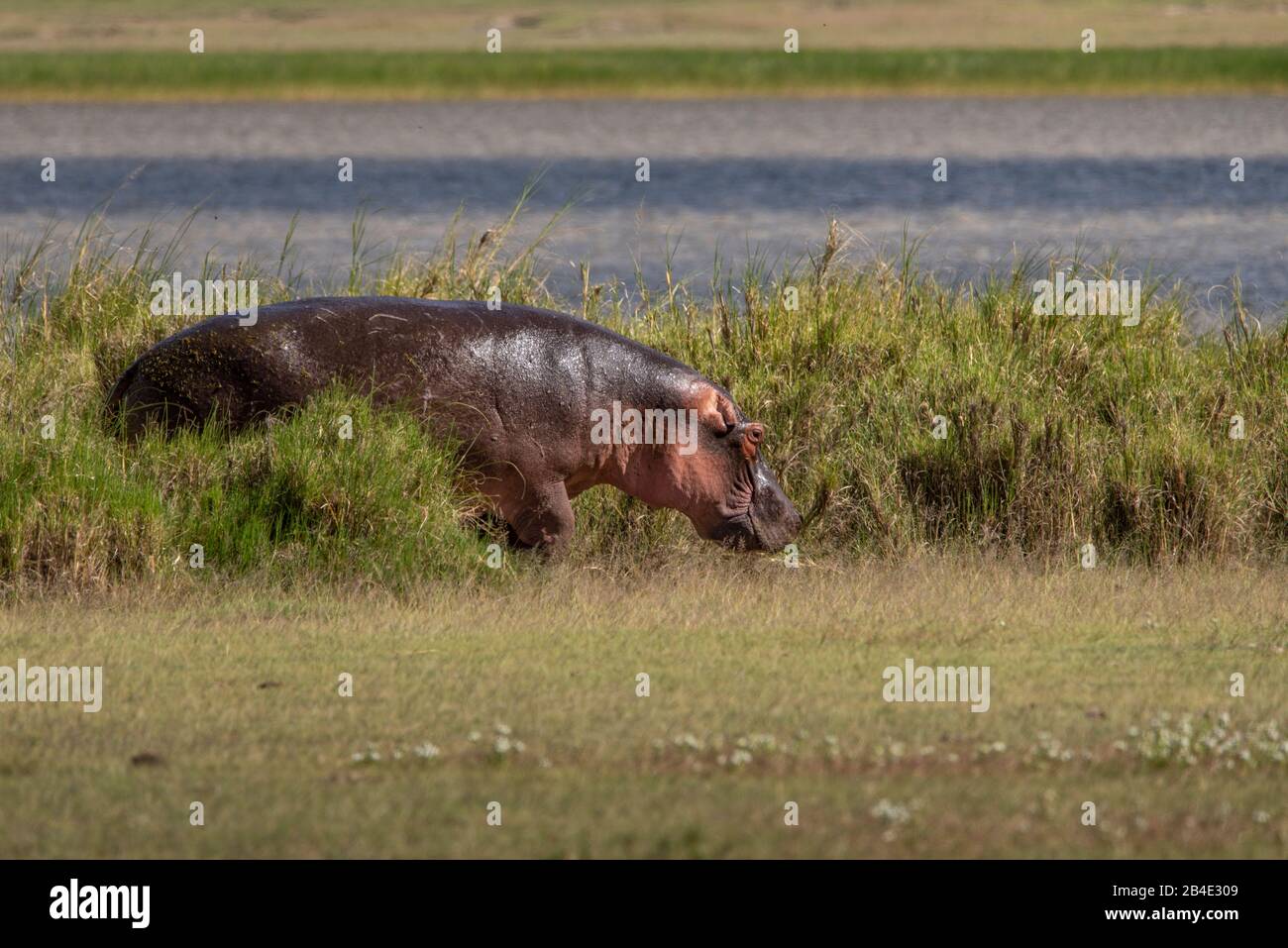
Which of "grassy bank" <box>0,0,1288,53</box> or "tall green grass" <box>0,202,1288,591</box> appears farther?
"grassy bank" <box>0,0,1288,53</box>

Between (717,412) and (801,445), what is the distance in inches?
42.5

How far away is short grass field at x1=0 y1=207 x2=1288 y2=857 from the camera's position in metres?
5.01

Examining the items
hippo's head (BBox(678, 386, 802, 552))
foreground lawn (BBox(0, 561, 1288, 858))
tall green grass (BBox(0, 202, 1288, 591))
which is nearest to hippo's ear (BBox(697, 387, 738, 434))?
hippo's head (BBox(678, 386, 802, 552))

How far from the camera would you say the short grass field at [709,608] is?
501cm

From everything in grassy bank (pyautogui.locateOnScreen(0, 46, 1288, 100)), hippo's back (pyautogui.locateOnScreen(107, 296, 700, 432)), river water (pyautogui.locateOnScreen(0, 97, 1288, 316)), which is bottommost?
hippo's back (pyautogui.locateOnScreen(107, 296, 700, 432))

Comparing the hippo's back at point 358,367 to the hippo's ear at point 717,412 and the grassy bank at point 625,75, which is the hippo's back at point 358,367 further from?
the grassy bank at point 625,75

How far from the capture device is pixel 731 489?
8.83m

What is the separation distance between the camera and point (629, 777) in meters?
5.23

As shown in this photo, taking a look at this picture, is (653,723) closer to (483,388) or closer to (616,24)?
(483,388)

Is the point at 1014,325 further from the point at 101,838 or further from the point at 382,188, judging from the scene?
the point at 382,188

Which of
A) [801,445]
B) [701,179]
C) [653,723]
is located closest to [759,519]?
[801,445]

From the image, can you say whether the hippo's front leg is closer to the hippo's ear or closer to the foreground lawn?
the foreground lawn

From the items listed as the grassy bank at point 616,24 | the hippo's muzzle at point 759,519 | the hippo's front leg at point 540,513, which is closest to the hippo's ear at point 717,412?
the hippo's muzzle at point 759,519

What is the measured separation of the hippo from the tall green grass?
17 centimetres
